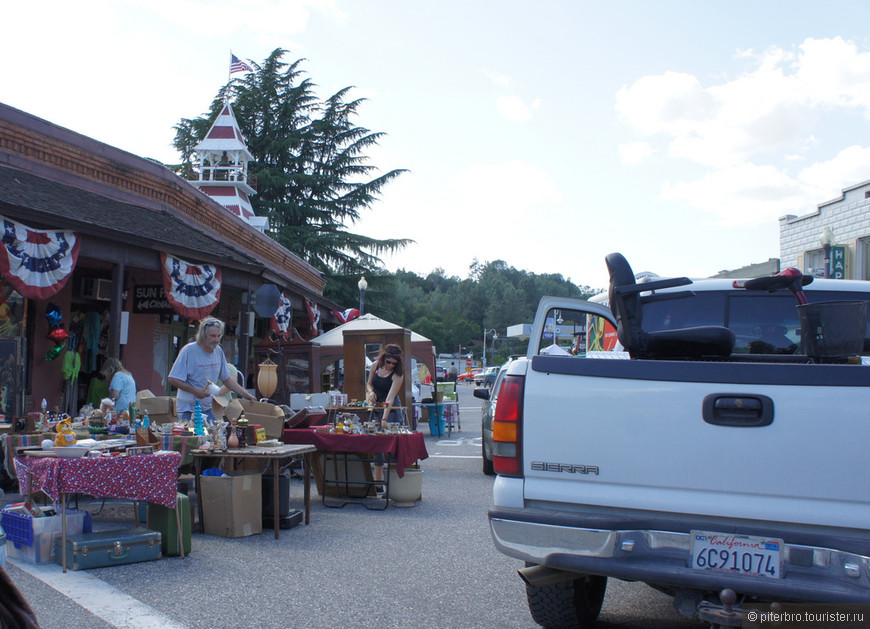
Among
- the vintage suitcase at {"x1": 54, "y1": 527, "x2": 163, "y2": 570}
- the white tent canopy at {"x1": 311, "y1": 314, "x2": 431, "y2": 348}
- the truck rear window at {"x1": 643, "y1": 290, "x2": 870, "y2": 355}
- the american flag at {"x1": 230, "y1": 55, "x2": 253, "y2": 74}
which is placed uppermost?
the american flag at {"x1": 230, "y1": 55, "x2": 253, "y2": 74}

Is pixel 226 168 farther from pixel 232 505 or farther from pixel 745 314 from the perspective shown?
pixel 745 314

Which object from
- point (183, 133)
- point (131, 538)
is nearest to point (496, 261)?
point (183, 133)

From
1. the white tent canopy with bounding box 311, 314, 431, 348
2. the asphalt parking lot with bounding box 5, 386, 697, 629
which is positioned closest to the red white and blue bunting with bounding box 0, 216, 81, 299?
the asphalt parking lot with bounding box 5, 386, 697, 629

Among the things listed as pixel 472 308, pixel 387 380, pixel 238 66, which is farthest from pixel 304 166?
pixel 472 308

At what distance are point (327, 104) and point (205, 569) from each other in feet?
117

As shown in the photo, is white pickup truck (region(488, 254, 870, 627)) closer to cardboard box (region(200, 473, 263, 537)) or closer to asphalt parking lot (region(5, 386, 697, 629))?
asphalt parking lot (region(5, 386, 697, 629))

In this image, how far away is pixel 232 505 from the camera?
6.61 m

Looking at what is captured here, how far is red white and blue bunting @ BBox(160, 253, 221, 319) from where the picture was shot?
11.9 meters

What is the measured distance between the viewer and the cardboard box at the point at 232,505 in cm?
663

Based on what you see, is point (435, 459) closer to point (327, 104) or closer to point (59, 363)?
point (59, 363)

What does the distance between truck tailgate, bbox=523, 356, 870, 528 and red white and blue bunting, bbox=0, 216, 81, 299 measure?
783 cm

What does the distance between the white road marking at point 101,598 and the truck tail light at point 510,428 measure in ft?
6.99

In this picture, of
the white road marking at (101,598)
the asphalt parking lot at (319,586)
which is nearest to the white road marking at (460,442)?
the asphalt parking lot at (319,586)

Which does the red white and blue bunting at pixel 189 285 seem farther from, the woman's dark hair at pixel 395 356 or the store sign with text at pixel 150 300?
the woman's dark hair at pixel 395 356
